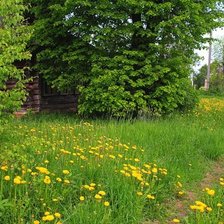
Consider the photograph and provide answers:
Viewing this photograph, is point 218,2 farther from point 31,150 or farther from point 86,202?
point 86,202

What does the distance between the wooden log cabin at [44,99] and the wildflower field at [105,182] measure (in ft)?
25.1

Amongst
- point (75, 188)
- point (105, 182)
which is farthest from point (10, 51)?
point (105, 182)

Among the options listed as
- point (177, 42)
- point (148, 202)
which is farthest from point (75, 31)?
point (148, 202)

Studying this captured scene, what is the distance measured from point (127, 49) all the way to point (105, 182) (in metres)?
7.69

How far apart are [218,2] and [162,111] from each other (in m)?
4.57

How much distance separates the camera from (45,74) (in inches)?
509

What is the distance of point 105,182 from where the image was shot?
4387mm

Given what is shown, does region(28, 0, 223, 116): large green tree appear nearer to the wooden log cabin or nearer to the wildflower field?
the wooden log cabin

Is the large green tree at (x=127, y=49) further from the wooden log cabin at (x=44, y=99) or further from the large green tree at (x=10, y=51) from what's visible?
the large green tree at (x=10, y=51)

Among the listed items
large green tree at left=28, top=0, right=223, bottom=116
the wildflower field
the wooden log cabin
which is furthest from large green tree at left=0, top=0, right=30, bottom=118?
the wooden log cabin

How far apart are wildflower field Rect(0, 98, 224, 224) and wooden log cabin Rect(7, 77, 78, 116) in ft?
25.1

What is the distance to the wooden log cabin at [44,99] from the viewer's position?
574 inches

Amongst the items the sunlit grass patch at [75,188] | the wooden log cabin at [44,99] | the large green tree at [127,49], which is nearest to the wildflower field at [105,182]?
the sunlit grass patch at [75,188]

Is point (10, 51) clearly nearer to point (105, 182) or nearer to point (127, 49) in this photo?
point (105, 182)
